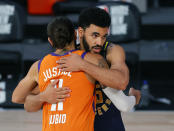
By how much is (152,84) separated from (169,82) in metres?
0.33

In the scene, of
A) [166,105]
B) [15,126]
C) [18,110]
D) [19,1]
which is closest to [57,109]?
[15,126]

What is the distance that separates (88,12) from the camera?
200cm

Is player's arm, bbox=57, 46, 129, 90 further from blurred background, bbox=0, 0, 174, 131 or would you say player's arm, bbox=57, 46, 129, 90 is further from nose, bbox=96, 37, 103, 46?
blurred background, bbox=0, 0, 174, 131

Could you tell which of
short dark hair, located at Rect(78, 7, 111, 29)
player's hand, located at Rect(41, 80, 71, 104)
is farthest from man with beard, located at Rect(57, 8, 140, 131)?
player's hand, located at Rect(41, 80, 71, 104)

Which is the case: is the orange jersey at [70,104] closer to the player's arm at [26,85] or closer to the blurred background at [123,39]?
the player's arm at [26,85]

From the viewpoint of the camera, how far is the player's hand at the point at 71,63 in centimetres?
179

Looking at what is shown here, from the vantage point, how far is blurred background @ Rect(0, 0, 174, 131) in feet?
14.7

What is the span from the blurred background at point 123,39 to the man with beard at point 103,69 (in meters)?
2.22

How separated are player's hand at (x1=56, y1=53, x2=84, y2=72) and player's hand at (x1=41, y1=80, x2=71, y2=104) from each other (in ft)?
0.29

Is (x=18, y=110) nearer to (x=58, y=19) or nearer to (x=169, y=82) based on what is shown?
(x=169, y=82)

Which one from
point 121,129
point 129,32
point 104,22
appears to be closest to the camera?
point 104,22

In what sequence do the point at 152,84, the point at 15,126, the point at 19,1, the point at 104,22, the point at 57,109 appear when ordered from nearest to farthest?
Result: the point at 57,109
the point at 104,22
the point at 15,126
the point at 152,84
the point at 19,1

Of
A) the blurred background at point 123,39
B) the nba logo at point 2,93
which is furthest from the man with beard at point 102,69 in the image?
the nba logo at point 2,93

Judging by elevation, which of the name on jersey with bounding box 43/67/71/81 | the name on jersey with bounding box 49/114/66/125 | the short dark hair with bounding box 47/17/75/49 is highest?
the short dark hair with bounding box 47/17/75/49
